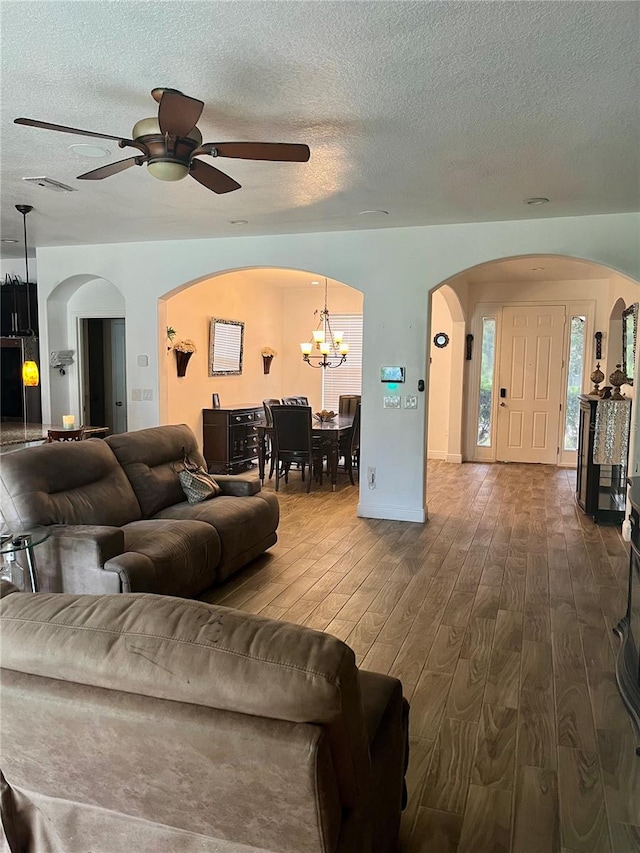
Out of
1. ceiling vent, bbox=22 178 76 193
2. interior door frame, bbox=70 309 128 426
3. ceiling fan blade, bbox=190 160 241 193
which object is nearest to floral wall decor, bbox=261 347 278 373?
interior door frame, bbox=70 309 128 426

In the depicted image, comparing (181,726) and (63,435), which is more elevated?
(63,435)

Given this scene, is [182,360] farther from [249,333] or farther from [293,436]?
[249,333]

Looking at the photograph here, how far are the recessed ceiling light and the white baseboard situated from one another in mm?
3827

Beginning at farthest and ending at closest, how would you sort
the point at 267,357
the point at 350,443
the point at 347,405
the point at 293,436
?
1. the point at 267,357
2. the point at 347,405
3. the point at 350,443
4. the point at 293,436

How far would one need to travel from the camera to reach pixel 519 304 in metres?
8.96

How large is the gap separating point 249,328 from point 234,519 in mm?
5606

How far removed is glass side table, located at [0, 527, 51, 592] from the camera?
2898mm

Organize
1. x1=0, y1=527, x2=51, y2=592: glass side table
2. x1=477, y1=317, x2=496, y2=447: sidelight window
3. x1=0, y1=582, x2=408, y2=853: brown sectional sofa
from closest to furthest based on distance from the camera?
x1=0, y1=582, x2=408, y2=853: brown sectional sofa < x1=0, y1=527, x2=51, y2=592: glass side table < x1=477, y1=317, x2=496, y2=447: sidelight window

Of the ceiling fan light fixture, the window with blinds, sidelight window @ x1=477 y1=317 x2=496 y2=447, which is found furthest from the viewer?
the window with blinds

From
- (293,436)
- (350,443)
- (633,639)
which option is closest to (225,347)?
(293,436)

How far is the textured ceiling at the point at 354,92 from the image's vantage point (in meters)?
2.19

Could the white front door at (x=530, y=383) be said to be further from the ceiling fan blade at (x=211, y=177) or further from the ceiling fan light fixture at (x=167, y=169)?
the ceiling fan light fixture at (x=167, y=169)

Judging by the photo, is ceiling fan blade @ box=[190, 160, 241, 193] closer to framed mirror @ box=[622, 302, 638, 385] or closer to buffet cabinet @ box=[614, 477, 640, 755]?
buffet cabinet @ box=[614, 477, 640, 755]

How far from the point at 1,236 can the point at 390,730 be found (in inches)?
255
